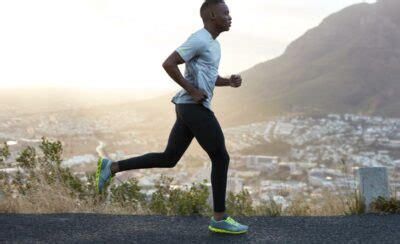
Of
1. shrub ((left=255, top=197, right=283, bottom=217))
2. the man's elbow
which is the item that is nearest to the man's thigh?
the man's elbow

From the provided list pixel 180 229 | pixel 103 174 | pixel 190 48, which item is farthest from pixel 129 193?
pixel 190 48

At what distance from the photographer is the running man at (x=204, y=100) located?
12.8ft

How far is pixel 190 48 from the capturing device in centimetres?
389

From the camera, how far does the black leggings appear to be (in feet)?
13.3

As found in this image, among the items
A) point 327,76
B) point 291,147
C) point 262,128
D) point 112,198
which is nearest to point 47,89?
point 262,128

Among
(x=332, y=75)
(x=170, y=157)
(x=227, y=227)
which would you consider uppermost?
(x=332, y=75)

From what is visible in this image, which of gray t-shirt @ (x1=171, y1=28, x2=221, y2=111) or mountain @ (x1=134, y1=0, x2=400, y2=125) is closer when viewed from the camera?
gray t-shirt @ (x1=171, y1=28, x2=221, y2=111)

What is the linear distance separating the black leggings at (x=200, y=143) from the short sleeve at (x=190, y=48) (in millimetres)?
400

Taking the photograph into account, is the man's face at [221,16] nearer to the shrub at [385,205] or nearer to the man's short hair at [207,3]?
the man's short hair at [207,3]

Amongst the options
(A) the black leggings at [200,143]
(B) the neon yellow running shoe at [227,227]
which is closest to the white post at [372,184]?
(B) the neon yellow running shoe at [227,227]

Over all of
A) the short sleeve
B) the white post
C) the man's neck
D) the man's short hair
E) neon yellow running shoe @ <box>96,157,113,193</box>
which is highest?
the man's short hair

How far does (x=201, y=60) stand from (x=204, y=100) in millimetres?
300

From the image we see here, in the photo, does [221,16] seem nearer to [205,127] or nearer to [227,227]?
[205,127]

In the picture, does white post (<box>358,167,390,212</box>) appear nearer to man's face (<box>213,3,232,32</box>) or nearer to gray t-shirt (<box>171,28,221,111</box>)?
gray t-shirt (<box>171,28,221,111</box>)
